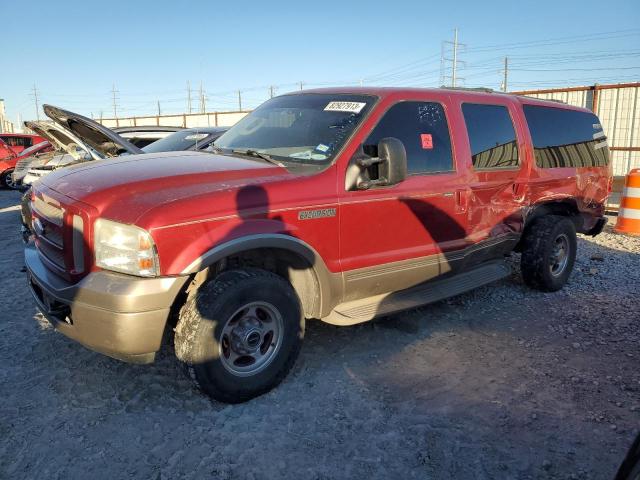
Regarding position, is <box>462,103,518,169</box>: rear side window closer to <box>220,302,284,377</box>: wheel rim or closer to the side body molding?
the side body molding

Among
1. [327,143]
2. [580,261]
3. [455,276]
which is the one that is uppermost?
[327,143]

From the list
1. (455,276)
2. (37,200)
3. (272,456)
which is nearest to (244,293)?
(272,456)

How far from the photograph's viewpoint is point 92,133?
17.1ft

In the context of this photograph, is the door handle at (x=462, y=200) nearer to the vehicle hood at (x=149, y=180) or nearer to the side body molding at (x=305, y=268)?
the side body molding at (x=305, y=268)

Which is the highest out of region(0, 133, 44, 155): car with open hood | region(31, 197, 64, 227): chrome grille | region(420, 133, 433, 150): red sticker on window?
region(420, 133, 433, 150): red sticker on window

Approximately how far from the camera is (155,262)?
8.66 feet

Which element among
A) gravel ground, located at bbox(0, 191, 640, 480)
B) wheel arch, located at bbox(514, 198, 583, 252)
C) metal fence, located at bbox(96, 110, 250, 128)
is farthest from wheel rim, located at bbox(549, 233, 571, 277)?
metal fence, located at bbox(96, 110, 250, 128)

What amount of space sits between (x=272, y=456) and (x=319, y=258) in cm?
123

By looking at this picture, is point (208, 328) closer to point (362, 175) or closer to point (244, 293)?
point (244, 293)

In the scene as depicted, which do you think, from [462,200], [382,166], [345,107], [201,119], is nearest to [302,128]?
[345,107]

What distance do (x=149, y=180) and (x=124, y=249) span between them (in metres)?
0.50

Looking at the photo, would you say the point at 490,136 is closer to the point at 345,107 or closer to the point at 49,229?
the point at 345,107

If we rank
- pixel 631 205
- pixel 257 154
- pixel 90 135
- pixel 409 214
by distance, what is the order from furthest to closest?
pixel 631 205 < pixel 90 135 < pixel 409 214 < pixel 257 154

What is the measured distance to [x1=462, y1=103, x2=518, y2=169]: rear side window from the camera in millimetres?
4289
